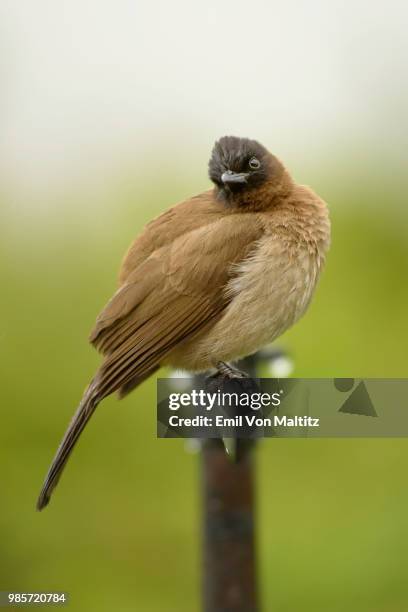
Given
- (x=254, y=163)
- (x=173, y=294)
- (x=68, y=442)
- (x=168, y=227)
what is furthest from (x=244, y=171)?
(x=68, y=442)

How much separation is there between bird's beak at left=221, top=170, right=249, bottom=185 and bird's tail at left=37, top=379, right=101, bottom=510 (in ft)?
2.62

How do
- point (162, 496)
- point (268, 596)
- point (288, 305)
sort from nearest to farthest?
1. point (288, 305)
2. point (268, 596)
3. point (162, 496)

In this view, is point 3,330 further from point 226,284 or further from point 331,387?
point 331,387

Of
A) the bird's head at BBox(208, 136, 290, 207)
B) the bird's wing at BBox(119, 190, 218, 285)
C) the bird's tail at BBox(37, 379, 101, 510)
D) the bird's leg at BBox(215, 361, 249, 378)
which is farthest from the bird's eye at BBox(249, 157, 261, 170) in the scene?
the bird's tail at BBox(37, 379, 101, 510)

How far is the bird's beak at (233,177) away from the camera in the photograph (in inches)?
151

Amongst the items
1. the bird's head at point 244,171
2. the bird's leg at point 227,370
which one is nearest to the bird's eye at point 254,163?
the bird's head at point 244,171

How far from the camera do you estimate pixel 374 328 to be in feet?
15.3

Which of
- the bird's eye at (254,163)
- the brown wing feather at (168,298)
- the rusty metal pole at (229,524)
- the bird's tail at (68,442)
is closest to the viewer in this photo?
the bird's tail at (68,442)

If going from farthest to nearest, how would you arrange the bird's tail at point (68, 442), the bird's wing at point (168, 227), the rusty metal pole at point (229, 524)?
1. the bird's wing at point (168, 227)
2. the rusty metal pole at point (229, 524)
3. the bird's tail at point (68, 442)

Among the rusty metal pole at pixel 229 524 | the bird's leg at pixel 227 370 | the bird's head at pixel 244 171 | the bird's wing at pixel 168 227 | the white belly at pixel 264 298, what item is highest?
the bird's head at pixel 244 171

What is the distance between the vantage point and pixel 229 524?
363cm

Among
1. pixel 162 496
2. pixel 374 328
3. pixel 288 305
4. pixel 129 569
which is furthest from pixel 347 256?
pixel 129 569

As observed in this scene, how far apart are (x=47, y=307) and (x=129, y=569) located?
3.54ft

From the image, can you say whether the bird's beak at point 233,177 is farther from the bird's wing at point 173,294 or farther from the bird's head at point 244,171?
the bird's wing at point 173,294
